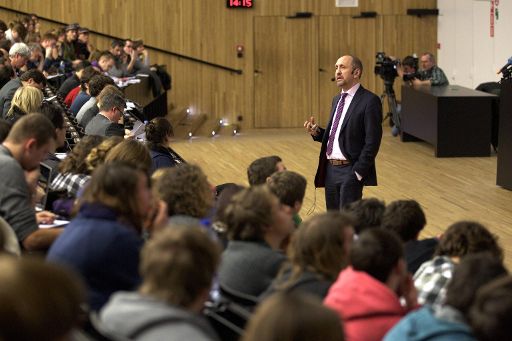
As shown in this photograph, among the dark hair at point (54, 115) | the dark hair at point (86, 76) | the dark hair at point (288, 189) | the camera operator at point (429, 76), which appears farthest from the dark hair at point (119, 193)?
the camera operator at point (429, 76)

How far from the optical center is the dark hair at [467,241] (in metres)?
4.32

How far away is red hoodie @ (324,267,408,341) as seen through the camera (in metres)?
3.41

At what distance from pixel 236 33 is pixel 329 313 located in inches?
665

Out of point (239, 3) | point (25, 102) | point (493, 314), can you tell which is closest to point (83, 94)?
point (25, 102)

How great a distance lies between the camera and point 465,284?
3139 mm

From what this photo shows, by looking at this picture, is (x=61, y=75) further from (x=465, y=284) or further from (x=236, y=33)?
(x=465, y=284)

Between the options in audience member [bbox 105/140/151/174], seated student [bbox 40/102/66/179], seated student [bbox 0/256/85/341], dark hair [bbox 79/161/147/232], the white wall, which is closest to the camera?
seated student [bbox 0/256/85/341]

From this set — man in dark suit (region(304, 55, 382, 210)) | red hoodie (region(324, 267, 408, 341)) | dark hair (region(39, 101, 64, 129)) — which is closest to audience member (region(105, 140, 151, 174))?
dark hair (region(39, 101, 64, 129))

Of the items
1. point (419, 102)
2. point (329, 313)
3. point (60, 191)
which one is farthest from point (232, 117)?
point (329, 313)

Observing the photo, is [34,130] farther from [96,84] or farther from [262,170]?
[96,84]

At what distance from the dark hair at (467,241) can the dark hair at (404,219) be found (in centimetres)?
49

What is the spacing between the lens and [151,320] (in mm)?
2688

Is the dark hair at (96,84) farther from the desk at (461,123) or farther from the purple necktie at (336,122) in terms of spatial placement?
the desk at (461,123)

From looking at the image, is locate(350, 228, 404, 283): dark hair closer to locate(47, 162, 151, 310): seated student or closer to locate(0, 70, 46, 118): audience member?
locate(47, 162, 151, 310): seated student
